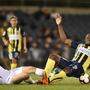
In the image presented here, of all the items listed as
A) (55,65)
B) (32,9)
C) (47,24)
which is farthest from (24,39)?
(32,9)

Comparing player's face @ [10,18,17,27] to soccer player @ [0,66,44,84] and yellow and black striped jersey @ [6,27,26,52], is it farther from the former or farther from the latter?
soccer player @ [0,66,44,84]

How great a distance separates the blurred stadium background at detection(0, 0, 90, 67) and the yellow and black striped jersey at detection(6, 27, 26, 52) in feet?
11.4

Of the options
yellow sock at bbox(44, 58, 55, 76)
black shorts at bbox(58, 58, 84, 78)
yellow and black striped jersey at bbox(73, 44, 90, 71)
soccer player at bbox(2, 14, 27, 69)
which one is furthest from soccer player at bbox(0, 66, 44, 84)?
soccer player at bbox(2, 14, 27, 69)

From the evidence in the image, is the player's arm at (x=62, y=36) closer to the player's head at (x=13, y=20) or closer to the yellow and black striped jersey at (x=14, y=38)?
the player's head at (x=13, y=20)

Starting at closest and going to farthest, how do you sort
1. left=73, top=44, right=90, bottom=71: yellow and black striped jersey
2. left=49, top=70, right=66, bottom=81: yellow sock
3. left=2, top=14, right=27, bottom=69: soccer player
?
left=49, top=70, right=66, bottom=81: yellow sock → left=73, top=44, right=90, bottom=71: yellow and black striped jersey → left=2, top=14, right=27, bottom=69: soccer player

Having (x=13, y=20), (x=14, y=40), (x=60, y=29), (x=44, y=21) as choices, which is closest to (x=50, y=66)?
(x=60, y=29)

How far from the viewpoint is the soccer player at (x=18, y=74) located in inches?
452

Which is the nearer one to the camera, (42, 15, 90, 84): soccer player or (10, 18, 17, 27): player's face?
(42, 15, 90, 84): soccer player

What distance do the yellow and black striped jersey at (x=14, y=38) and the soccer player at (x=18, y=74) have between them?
250cm

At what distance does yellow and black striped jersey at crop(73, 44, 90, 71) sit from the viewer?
473 inches

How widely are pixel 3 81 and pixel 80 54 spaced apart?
1696 millimetres

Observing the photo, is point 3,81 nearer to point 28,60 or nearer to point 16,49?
point 16,49

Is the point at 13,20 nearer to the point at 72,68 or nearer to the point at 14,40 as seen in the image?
the point at 14,40

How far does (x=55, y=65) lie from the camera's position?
11992 millimetres
